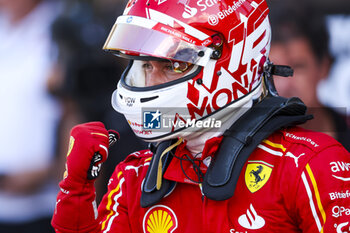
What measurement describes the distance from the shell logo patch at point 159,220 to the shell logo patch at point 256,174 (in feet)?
1.00

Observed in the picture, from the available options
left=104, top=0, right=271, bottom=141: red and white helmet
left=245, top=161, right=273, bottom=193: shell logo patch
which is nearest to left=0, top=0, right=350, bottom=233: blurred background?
left=104, top=0, right=271, bottom=141: red and white helmet

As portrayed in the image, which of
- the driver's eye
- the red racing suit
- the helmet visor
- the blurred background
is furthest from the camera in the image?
the blurred background

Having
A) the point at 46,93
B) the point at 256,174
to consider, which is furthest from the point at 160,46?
the point at 46,93

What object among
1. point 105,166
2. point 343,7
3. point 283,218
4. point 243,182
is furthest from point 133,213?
point 343,7

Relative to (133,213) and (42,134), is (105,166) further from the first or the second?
(133,213)

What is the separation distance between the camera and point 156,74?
74.0 inches

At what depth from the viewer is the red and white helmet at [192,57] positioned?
1782mm

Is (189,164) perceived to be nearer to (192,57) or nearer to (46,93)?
(192,57)

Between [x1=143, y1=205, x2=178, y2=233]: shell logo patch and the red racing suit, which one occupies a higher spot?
the red racing suit

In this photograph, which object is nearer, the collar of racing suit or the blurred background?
the collar of racing suit

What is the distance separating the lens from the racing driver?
1.66m

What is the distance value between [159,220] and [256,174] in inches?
15.5

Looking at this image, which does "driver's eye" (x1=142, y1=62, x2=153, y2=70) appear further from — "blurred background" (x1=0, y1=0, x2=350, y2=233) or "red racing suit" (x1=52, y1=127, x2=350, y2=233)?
"blurred background" (x1=0, y1=0, x2=350, y2=233)

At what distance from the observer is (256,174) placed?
67.4 inches
